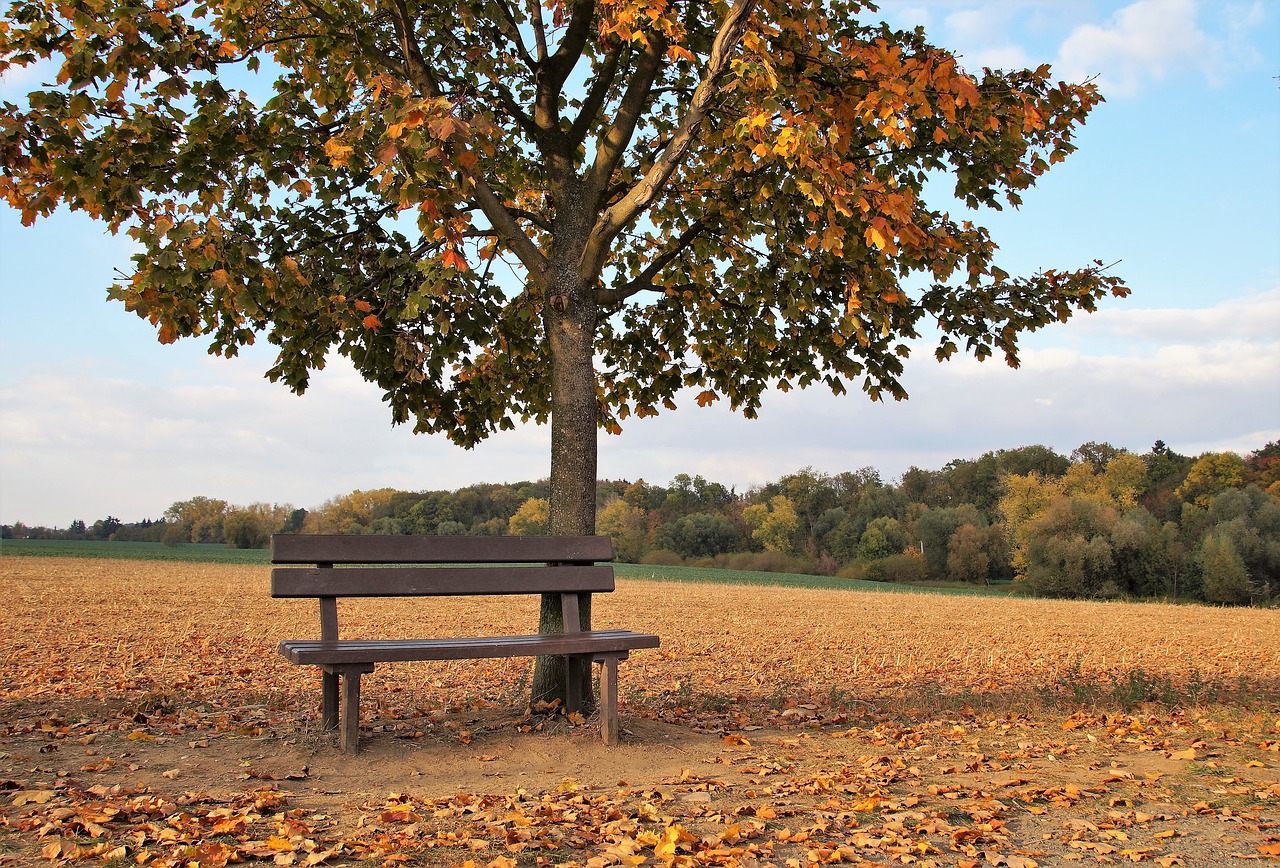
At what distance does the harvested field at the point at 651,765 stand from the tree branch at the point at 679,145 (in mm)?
3922

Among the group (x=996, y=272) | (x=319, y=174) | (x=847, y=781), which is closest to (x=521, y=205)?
(x=319, y=174)

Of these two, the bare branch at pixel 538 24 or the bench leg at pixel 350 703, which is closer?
the bench leg at pixel 350 703

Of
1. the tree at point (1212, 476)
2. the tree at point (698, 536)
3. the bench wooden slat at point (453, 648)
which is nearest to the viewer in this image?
the bench wooden slat at point (453, 648)

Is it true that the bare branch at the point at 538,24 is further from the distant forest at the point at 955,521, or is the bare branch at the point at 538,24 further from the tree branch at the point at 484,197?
the distant forest at the point at 955,521

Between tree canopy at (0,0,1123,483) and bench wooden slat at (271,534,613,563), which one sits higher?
tree canopy at (0,0,1123,483)

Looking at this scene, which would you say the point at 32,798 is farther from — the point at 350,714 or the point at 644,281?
the point at 644,281

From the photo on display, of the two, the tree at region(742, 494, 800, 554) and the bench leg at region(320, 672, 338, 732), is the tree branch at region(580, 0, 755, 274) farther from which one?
the tree at region(742, 494, 800, 554)

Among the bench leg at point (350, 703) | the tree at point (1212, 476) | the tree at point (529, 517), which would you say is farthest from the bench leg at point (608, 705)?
the tree at point (1212, 476)

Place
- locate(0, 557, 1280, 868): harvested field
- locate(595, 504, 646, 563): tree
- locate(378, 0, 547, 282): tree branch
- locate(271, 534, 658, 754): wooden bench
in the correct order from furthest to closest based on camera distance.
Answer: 1. locate(595, 504, 646, 563): tree
2. locate(378, 0, 547, 282): tree branch
3. locate(271, 534, 658, 754): wooden bench
4. locate(0, 557, 1280, 868): harvested field

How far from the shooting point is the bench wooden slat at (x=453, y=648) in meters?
5.59

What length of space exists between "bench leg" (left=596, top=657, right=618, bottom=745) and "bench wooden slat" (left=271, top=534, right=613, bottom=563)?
786 millimetres

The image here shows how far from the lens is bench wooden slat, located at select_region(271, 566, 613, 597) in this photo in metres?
5.81

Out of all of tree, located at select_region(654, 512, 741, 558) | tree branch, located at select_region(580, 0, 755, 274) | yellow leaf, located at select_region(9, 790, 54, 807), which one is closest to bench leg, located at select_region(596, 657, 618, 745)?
yellow leaf, located at select_region(9, 790, 54, 807)

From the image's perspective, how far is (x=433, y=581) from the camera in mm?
6223
